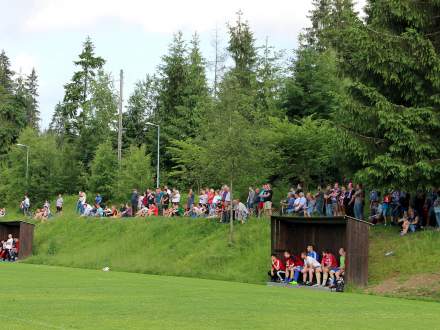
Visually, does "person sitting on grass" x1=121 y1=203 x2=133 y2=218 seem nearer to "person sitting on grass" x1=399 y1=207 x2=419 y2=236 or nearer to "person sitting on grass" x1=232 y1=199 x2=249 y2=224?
"person sitting on grass" x1=232 y1=199 x2=249 y2=224

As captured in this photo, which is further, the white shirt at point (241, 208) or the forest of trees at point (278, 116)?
the white shirt at point (241, 208)

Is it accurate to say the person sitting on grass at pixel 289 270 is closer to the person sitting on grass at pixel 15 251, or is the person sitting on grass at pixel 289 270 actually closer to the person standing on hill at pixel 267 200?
the person standing on hill at pixel 267 200

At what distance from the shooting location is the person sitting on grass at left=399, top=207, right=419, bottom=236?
90.9 feet

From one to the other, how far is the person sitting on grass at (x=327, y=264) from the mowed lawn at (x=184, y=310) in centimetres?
477

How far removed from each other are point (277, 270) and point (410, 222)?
5.35 metres

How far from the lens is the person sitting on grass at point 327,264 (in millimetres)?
25422

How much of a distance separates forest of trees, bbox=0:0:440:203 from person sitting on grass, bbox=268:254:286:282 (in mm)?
4362

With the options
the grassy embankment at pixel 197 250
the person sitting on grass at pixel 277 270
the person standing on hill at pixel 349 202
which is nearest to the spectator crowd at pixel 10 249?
the grassy embankment at pixel 197 250

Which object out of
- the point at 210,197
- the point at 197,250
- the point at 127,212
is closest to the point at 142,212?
the point at 127,212

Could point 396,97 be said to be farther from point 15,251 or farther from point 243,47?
point 243,47

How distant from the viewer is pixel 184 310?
1495cm

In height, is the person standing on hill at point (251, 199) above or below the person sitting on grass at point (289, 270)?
above

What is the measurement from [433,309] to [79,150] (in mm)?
55178

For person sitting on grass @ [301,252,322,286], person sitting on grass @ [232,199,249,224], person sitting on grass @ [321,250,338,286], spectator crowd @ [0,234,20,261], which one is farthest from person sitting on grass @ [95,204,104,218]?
person sitting on grass @ [321,250,338,286]
